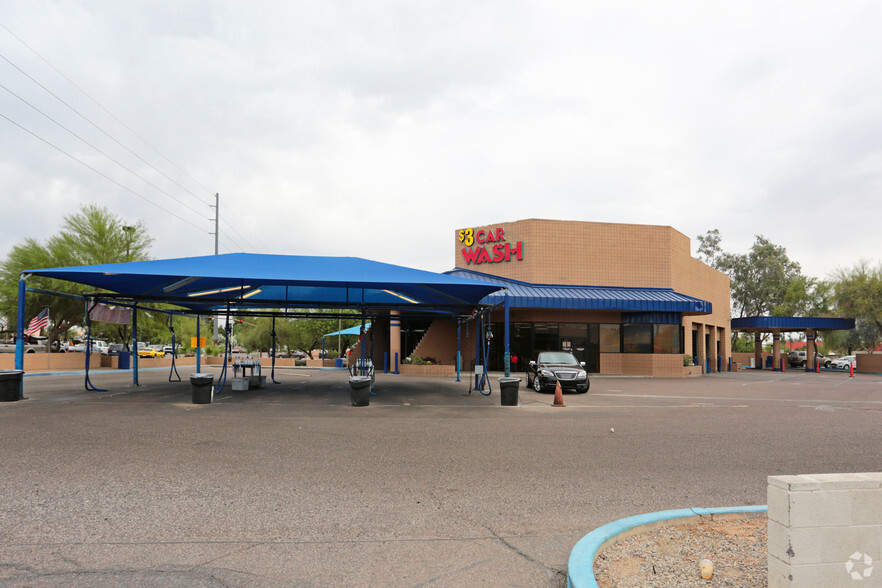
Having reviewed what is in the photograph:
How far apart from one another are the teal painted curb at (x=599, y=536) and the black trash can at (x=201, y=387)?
13.0 m

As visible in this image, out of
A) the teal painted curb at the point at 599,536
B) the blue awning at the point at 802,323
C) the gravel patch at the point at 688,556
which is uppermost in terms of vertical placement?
the blue awning at the point at 802,323

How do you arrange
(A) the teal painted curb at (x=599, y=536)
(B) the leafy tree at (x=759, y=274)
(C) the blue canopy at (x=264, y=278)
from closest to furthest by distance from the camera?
1. (A) the teal painted curb at (x=599, y=536)
2. (C) the blue canopy at (x=264, y=278)
3. (B) the leafy tree at (x=759, y=274)

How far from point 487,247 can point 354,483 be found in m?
29.6

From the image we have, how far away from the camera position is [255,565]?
4.56 m

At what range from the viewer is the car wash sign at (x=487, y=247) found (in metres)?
35.1

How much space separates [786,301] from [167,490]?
76.4 metres

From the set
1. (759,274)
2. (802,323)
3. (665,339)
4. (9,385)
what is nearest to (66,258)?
(9,385)

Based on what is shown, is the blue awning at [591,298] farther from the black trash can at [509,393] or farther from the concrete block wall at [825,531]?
the concrete block wall at [825,531]

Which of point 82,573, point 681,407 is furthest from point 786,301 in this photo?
point 82,573

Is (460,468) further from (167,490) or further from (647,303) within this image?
(647,303)

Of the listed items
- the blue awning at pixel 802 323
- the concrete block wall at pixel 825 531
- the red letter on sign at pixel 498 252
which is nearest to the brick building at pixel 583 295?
the red letter on sign at pixel 498 252

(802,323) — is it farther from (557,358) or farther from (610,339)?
(557,358)

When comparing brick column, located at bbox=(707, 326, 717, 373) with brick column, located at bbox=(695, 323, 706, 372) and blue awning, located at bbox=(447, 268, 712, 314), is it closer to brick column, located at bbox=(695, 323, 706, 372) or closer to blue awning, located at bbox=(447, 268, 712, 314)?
brick column, located at bbox=(695, 323, 706, 372)

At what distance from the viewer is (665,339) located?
1339 inches
